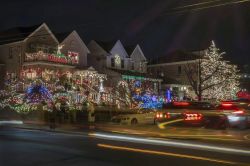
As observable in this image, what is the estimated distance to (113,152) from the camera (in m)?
13.9

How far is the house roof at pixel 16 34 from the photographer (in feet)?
139

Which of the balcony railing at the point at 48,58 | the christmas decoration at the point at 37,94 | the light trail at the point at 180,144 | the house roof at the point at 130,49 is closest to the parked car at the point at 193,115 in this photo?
the light trail at the point at 180,144

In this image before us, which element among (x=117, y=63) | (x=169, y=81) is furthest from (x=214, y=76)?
(x=117, y=63)

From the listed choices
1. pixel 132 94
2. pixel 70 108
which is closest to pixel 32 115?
pixel 70 108

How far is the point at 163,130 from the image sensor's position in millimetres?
23094

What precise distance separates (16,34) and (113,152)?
32.1 meters

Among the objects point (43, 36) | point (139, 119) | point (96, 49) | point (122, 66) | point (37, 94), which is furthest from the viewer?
point (122, 66)

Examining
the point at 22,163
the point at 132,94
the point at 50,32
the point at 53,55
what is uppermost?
the point at 50,32

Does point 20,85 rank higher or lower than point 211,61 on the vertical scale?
lower

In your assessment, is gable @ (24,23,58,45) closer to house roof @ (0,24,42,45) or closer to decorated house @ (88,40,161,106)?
house roof @ (0,24,42,45)

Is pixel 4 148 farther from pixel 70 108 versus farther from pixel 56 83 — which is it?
pixel 56 83

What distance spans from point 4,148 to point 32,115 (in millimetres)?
18684

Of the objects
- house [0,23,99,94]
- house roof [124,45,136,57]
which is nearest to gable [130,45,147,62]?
house roof [124,45,136,57]

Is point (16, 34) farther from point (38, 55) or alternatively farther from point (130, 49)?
point (130, 49)
